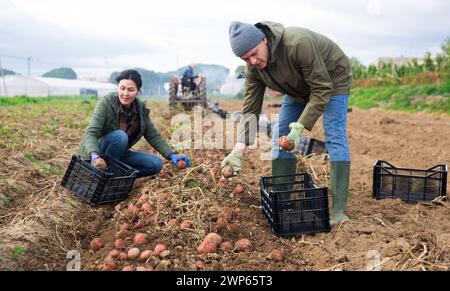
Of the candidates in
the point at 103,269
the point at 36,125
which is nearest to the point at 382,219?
the point at 103,269

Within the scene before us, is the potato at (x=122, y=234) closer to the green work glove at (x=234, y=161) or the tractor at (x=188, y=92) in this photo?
the green work glove at (x=234, y=161)

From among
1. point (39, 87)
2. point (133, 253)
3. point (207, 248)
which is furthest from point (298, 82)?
point (39, 87)

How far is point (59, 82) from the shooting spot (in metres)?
51.7

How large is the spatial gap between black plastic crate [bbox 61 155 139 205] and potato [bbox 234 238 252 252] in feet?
4.27

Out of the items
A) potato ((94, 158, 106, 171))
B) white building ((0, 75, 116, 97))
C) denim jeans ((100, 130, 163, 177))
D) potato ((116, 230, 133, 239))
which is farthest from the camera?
white building ((0, 75, 116, 97))

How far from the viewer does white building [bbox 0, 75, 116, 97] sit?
3900 cm

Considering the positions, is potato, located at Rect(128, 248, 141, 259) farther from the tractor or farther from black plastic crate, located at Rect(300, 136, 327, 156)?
the tractor

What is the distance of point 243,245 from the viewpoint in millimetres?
2883

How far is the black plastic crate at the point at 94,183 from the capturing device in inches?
147

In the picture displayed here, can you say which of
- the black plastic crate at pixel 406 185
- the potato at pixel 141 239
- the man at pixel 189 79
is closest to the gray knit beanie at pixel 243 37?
the potato at pixel 141 239

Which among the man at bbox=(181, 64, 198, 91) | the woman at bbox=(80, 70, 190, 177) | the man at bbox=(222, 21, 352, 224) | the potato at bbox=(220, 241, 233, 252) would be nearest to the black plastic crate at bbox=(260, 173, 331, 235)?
the man at bbox=(222, 21, 352, 224)

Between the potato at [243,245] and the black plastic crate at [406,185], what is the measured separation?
5.70 feet

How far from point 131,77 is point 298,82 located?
1.49 m

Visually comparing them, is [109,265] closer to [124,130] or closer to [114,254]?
[114,254]
